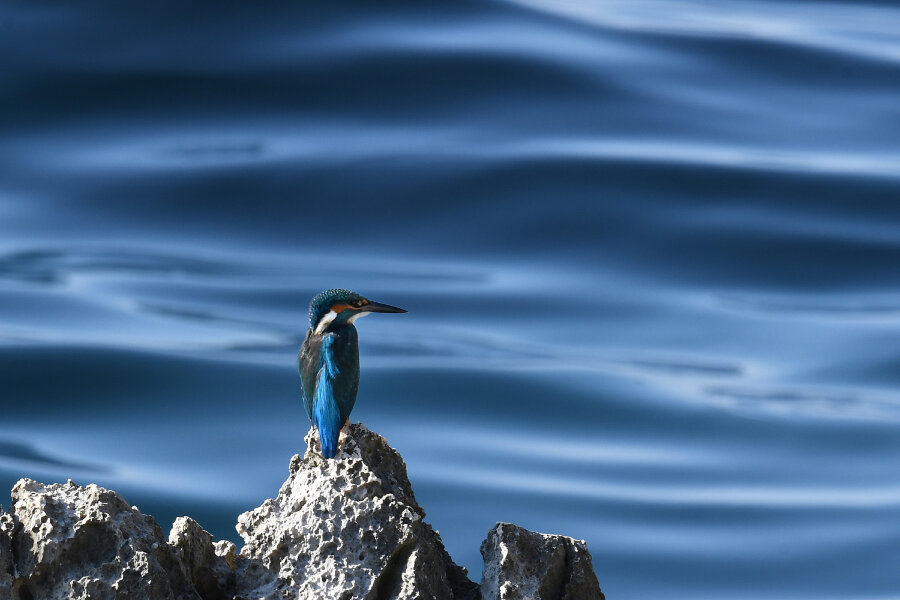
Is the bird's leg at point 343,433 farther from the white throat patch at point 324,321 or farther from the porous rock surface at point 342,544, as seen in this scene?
the white throat patch at point 324,321

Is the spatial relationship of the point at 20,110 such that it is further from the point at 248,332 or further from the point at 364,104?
the point at 248,332

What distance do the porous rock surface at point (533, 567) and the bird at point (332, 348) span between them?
69cm

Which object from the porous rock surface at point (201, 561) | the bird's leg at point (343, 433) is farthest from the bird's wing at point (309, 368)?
the porous rock surface at point (201, 561)

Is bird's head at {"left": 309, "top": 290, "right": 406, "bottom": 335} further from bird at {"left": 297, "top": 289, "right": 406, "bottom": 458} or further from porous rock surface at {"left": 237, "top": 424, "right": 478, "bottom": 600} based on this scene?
porous rock surface at {"left": 237, "top": 424, "right": 478, "bottom": 600}

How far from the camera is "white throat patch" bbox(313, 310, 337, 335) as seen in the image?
4055mm

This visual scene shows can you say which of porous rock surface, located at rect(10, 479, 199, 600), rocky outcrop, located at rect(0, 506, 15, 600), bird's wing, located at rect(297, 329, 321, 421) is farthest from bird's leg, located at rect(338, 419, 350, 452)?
rocky outcrop, located at rect(0, 506, 15, 600)

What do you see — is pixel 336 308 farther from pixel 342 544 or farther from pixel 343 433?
pixel 342 544

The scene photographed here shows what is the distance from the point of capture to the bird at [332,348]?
3.90 metres

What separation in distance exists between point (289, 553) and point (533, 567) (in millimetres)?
616

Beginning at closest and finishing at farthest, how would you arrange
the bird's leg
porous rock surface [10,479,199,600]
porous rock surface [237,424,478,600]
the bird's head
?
porous rock surface [10,479,199,600] → porous rock surface [237,424,478,600] → the bird's leg → the bird's head

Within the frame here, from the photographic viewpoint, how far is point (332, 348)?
13.1 feet

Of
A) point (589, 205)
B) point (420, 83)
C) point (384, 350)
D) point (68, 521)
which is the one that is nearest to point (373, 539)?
point (68, 521)

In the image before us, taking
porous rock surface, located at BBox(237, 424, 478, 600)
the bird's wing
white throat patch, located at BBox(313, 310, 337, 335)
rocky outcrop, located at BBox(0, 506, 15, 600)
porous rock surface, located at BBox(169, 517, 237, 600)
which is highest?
white throat patch, located at BBox(313, 310, 337, 335)

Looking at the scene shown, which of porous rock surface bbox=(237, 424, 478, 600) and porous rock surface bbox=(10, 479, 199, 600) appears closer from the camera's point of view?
porous rock surface bbox=(10, 479, 199, 600)
